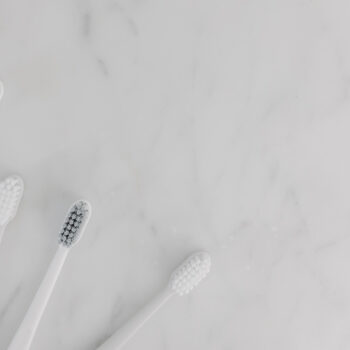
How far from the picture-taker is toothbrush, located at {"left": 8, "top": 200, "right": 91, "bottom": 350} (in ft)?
2.44

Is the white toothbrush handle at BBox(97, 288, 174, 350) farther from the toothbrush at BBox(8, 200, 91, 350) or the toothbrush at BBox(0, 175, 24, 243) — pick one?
the toothbrush at BBox(0, 175, 24, 243)

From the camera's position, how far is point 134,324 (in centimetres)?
78

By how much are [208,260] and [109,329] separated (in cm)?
17

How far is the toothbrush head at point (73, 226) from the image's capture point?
0.74 meters

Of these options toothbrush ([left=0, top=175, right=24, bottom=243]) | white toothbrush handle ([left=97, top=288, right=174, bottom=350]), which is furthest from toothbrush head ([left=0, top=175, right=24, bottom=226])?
white toothbrush handle ([left=97, top=288, right=174, bottom=350])

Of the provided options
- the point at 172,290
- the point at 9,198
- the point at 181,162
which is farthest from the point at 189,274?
the point at 9,198

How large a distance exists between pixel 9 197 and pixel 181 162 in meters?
0.24

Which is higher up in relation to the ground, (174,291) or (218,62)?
(218,62)

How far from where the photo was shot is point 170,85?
76 cm

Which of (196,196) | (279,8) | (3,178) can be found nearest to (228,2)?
(279,8)

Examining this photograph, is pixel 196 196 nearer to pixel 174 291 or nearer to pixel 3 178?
pixel 174 291

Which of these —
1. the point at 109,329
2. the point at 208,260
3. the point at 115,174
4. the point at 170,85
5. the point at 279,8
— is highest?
the point at 279,8

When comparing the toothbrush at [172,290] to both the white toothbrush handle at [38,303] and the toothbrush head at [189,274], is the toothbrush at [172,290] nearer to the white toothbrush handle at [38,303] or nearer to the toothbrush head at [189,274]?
the toothbrush head at [189,274]

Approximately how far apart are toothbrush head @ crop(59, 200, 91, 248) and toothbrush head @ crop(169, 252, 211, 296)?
0.48ft
